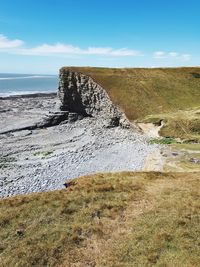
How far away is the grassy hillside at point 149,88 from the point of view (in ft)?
304

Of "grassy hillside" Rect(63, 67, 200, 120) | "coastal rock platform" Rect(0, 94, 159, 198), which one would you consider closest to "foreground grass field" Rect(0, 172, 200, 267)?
"coastal rock platform" Rect(0, 94, 159, 198)

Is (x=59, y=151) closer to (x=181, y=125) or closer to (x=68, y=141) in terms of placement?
(x=68, y=141)

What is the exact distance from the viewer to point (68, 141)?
249ft

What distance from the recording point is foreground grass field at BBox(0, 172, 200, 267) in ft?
58.8

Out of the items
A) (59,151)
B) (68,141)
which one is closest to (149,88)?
(68,141)

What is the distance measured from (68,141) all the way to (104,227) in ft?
182

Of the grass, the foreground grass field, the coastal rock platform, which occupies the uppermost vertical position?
the foreground grass field

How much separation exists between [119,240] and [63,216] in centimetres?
435

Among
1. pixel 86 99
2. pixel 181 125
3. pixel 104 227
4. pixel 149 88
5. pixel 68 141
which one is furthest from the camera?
pixel 86 99

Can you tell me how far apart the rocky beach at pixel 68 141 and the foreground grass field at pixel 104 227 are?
21.3 m

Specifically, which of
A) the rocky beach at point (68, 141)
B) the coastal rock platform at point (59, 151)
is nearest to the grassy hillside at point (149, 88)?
the rocky beach at point (68, 141)

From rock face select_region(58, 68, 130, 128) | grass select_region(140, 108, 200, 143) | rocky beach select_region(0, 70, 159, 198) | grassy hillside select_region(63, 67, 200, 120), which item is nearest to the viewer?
rocky beach select_region(0, 70, 159, 198)

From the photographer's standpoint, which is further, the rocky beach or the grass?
the grass

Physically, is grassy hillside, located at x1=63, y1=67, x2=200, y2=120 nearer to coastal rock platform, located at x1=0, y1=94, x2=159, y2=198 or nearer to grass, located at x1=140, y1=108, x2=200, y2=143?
grass, located at x1=140, y1=108, x2=200, y2=143
